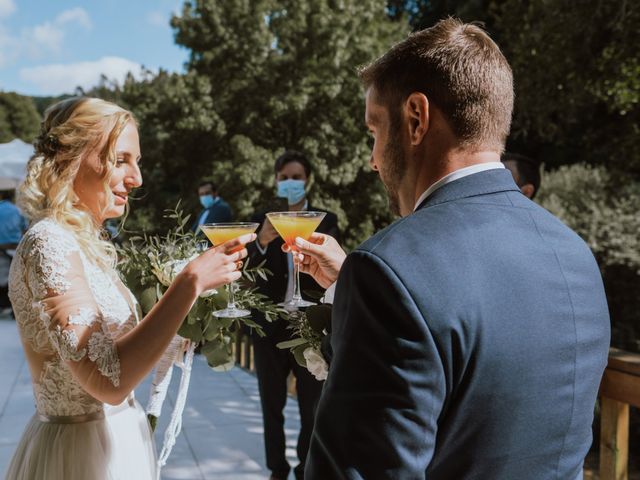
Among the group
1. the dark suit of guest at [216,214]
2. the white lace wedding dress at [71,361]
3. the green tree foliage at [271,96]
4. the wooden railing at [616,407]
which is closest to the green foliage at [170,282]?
the white lace wedding dress at [71,361]

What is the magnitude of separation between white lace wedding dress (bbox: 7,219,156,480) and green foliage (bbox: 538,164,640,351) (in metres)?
5.33

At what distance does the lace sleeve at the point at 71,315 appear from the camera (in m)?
1.56

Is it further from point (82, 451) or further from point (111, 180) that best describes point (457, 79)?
point (82, 451)

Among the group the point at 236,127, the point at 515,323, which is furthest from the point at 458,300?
the point at 236,127

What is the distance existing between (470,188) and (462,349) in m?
0.33

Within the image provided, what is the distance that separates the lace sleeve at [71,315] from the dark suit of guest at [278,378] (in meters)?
2.08

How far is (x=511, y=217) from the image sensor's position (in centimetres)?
103

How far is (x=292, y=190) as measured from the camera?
4.03 m

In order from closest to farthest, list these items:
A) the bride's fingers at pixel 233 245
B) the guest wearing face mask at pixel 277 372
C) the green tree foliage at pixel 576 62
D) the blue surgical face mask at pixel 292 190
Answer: the bride's fingers at pixel 233 245 < the guest wearing face mask at pixel 277 372 < the blue surgical face mask at pixel 292 190 < the green tree foliage at pixel 576 62

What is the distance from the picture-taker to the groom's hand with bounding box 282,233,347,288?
2025 millimetres

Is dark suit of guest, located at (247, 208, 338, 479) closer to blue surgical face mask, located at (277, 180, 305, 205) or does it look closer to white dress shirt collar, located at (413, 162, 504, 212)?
blue surgical face mask, located at (277, 180, 305, 205)

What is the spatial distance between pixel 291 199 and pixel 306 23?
Answer: 44.5ft

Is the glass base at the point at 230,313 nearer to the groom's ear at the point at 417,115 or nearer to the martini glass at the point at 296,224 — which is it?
the martini glass at the point at 296,224

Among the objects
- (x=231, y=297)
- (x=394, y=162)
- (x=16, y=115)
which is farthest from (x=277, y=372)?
(x=16, y=115)
